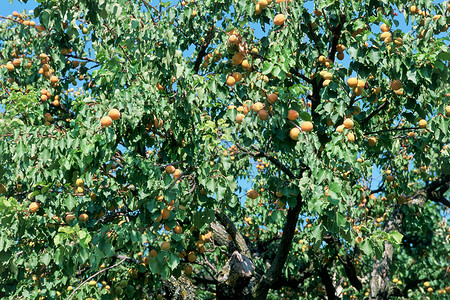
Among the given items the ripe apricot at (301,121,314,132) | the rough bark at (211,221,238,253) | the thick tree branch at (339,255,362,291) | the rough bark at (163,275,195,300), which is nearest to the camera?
the ripe apricot at (301,121,314,132)

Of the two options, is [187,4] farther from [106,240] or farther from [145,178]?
[106,240]

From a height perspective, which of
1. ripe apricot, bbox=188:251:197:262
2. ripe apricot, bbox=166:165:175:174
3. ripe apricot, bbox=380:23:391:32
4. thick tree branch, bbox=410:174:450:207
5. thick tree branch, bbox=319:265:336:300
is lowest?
ripe apricot, bbox=188:251:197:262

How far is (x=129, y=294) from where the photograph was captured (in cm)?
519

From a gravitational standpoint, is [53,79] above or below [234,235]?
above

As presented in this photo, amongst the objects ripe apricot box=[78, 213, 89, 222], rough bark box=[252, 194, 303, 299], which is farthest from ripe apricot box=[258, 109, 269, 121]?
ripe apricot box=[78, 213, 89, 222]

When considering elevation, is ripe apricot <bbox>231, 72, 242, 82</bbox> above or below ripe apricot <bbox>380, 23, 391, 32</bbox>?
below

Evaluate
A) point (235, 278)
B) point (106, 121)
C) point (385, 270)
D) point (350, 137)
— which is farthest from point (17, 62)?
point (385, 270)

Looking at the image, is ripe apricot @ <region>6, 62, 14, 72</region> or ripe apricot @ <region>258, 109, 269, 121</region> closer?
ripe apricot @ <region>258, 109, 269, 121</region>

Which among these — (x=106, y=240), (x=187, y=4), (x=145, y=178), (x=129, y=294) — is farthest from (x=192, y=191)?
(x=187, y=4)

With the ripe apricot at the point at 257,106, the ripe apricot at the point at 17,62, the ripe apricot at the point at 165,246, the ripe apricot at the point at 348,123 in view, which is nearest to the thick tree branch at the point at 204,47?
the ripe apricot at the point at 17,62

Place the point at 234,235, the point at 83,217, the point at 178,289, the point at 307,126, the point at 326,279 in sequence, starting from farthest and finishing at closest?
the point at 326,279
the point at 234,235
the point at 178,289
the point at 83,217
the point at 307,126

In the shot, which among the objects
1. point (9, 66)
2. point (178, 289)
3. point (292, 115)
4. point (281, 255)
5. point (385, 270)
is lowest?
point (178, 289)

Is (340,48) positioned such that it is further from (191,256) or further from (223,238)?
(223,238)

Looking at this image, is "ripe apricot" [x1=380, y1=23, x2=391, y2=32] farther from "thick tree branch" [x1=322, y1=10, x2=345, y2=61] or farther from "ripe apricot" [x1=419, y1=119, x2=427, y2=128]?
"ripe apricot" [x1=419, y1=119, x2=427, y2=128]
